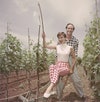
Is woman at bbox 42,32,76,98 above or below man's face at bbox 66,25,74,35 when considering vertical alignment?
below

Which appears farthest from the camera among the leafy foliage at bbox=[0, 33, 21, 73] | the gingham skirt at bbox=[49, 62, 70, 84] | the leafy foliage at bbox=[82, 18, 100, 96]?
the leafy foliage at bbox=[0, 33, 21, 73]

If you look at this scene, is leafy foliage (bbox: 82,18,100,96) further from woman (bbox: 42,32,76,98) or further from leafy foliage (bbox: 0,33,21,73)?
leafy foliage (bbox: 0,33,21,73)

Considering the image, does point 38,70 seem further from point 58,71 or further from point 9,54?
point 9,54

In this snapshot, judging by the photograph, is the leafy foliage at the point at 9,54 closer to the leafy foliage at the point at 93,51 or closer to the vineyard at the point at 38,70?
the vineyard at the point at 38,70

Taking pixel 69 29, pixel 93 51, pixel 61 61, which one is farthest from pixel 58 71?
pixel 93 51

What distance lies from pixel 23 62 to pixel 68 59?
707 cm

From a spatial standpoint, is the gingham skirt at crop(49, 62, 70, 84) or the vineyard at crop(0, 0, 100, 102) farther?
the vineyard at crop(0, 0, 100, 102)

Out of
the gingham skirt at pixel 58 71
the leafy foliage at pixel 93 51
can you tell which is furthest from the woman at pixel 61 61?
the leafy foliage at pixel 93 51

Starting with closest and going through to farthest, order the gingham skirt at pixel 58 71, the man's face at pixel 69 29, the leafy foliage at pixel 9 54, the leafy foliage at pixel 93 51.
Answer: the gingham skirt at pixel 58 71
the man's face at pixel 69 29
the leafy foliage at pixel 93 51
the leafy foliage at pixel 9 54

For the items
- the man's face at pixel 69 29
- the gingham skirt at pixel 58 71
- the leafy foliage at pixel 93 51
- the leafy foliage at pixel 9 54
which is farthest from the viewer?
the leafy foliage at pixel 9 54

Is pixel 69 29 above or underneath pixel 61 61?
above

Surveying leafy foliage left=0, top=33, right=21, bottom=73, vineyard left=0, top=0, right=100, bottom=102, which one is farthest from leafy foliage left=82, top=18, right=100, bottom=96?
leafy foliage left=0, top=33, right=21, bottom=73

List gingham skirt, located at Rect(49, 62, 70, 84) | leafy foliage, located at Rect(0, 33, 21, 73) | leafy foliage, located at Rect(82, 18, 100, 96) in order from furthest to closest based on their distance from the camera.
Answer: leafy foliage, located at Rect(0, 33, 21, 73) < leafy foliage, located at Rect(82, 18, 100, 96) < gingham skirt, located at Rect(49, 62, 70, 84)

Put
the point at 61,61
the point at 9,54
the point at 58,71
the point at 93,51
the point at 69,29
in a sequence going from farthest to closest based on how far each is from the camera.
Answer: the point at 9,54
the point at 93,51
the point at 69,29
the point at 61,61
the point at 58,71
